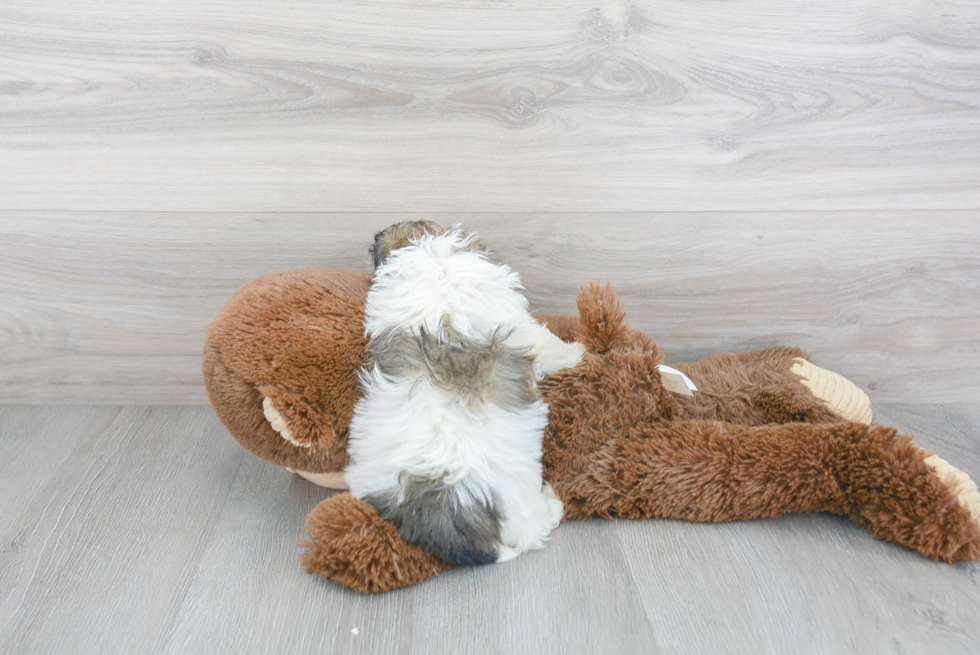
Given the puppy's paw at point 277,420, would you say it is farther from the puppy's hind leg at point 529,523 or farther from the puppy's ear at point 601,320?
the puppy's ear at point 601,320

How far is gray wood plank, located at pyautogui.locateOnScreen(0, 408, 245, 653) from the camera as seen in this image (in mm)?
622

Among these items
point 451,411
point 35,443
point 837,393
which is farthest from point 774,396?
point 35,443

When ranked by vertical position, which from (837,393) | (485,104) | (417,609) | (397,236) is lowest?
(417,609)

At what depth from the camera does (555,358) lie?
0.77 m

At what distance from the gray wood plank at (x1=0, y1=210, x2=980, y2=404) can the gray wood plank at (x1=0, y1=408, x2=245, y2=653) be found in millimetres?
119

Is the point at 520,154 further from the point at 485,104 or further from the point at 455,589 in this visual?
the point at 455,589

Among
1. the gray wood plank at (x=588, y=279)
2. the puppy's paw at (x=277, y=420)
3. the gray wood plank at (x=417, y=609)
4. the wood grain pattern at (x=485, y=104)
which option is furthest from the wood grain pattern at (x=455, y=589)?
the wood grain pattern at (x=485, y=104)

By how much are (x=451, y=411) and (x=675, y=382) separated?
0.30m

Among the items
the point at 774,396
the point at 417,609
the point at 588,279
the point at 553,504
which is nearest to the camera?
the point at 417,609

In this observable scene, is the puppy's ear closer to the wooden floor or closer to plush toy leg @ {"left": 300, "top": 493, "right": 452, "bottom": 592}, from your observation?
the wooden floor

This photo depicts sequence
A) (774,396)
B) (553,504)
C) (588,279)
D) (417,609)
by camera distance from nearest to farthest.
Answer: (417,609), (553,504), (774,396), (588,279)

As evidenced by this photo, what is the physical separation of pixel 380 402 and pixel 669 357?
1.67 feet

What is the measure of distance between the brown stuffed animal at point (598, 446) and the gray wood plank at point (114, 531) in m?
0.15

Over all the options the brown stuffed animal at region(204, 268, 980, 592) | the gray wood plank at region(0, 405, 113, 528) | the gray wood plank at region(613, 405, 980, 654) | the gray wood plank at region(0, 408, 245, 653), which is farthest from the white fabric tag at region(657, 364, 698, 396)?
the gray wood plank at region(0, 405, 113, 528)
